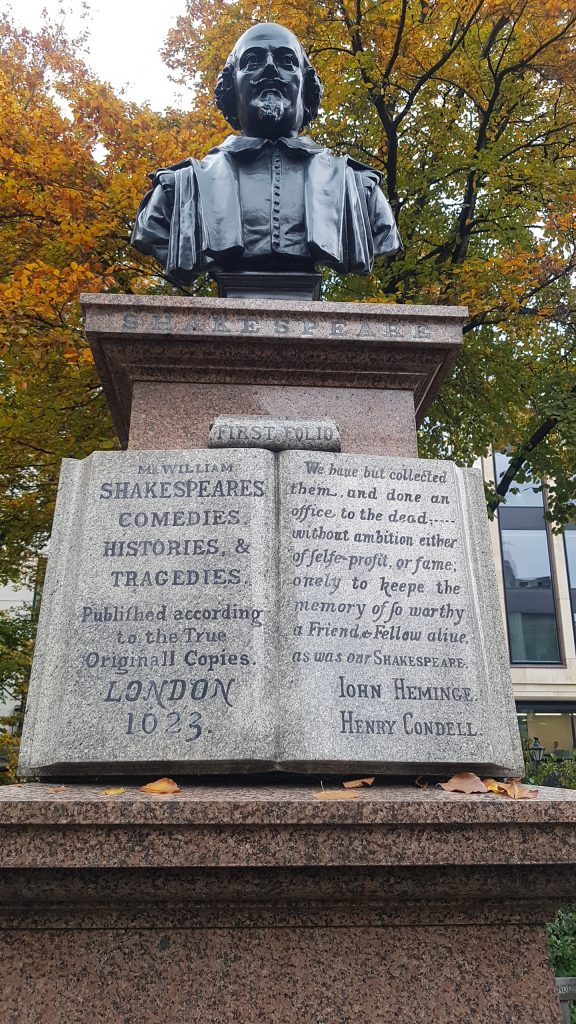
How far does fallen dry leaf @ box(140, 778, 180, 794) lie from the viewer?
9.02ft

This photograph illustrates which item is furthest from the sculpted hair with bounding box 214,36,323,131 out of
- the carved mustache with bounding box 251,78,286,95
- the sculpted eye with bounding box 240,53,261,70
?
the carved mustache with bounding box 251,78,286,95

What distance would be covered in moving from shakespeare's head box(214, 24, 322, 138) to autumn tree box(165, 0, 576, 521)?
15.4ft

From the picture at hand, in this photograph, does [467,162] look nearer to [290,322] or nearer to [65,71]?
[65,71]

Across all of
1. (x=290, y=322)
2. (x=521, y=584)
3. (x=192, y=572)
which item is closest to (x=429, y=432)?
(x=290, y=322)

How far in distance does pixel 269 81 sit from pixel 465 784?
415 centimetres

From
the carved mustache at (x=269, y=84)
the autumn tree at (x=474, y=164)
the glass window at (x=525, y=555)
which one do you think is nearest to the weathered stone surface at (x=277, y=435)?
the carved mustache at (x=269, y=84)

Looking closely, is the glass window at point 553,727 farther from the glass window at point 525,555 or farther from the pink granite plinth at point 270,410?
the pink granite plinth at point 270,410

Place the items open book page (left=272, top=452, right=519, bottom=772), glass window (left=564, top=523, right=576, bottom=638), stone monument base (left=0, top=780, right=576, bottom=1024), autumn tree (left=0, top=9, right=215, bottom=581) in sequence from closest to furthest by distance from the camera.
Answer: stone monument base (left=0, top=780, right=576, bottom=1024)
open book page (left=272, top=452, right=519, bottom=772)
autumn tree (left=0, top=9, right=215, bottom=581)
glass window (left=564, top=523, right=576, bottom=638)

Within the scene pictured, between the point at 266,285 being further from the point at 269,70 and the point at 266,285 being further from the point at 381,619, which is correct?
the point at 381,619

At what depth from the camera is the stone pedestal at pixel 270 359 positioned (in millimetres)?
3908

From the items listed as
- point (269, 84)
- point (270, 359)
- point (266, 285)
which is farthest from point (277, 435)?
point (269, 84)

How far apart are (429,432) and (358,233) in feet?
23.4

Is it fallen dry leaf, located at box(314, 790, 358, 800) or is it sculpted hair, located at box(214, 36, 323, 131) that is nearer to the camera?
fallen dry leaf, located at box(314, 790, 358, 800)

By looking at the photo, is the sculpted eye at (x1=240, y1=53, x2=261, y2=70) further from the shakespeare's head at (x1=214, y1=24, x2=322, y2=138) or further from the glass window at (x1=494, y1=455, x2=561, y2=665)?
the glass window at (x1=494, y1=455, x2=561, y2=665)
